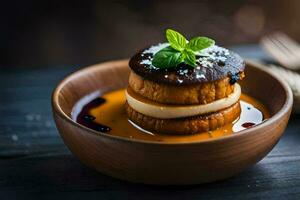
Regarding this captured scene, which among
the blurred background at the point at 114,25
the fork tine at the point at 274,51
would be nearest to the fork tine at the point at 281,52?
the fork tine at the point at 274,51

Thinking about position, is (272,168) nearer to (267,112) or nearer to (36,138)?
(267,112)

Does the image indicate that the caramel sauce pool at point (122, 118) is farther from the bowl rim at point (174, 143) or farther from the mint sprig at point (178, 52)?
the mint sprig at point (178, 52)

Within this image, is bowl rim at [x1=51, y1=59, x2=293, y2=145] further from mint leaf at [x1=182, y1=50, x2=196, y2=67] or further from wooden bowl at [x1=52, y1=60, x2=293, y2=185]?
mint leaf at [x1=182, y1=50, x2=196, y2=67]

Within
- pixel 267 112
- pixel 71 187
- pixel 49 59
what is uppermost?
pixel 267 112

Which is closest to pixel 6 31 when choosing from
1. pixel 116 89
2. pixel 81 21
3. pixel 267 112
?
pixel 81 21

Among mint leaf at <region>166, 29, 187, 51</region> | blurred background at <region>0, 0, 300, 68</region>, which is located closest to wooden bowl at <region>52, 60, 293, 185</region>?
mint leaf at <region>166, 29, 187, 51</region>

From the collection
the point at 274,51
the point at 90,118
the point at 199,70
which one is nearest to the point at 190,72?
the point at 199,70
